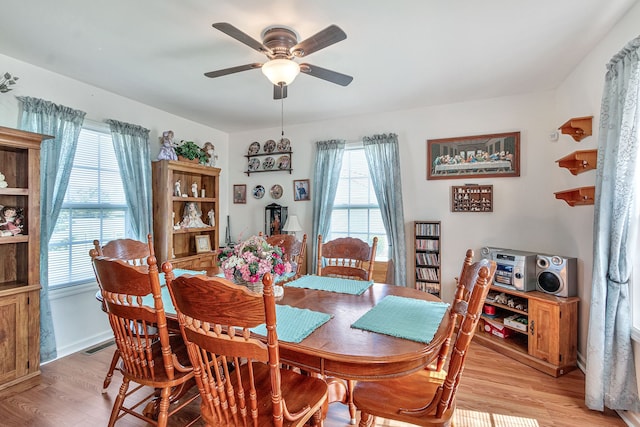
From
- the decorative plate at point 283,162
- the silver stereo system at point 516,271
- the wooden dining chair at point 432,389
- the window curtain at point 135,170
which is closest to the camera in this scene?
the wooden dining chair at point 432,389

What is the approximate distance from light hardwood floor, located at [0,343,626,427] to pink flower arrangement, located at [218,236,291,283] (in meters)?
1.05

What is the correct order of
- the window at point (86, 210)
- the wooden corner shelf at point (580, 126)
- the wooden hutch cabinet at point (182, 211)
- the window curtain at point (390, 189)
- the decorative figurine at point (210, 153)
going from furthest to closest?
1. the decorative figurine at point (210, 153)
2. the window curtain at point (390, 189)
3. the wooden hutch cabinet at point (182, 211)
4. the window at point (86, 210)
5. the wooden corner shelf at point (580, 126)

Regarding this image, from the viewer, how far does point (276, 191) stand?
15.0 feet

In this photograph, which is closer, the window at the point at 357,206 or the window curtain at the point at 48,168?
the window curtain at the point at 48,168

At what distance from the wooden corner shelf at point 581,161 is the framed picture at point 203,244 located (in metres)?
4.02

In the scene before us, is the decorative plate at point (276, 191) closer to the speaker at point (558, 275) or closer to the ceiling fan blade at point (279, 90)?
the ceiling fan blade at point (279, 90)

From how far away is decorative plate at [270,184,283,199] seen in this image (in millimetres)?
4559

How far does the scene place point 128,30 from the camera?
214cm

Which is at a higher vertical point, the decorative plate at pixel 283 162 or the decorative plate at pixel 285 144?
the decorative plate at pixel 285 144

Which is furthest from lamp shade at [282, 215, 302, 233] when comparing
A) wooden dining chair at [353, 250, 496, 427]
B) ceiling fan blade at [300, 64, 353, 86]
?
wooden dining chair at [353, 250, 496, 427]

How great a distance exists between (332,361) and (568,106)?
3.27m

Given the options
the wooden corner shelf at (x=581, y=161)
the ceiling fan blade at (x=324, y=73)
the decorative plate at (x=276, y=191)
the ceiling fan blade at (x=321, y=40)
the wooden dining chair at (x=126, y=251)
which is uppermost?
the ceiling fan blade at (x=321, y=40)

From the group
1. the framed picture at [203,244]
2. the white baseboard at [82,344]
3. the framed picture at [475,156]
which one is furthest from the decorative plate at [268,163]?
the white baseboard at [82,344]

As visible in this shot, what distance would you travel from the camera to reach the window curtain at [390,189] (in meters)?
3.72
